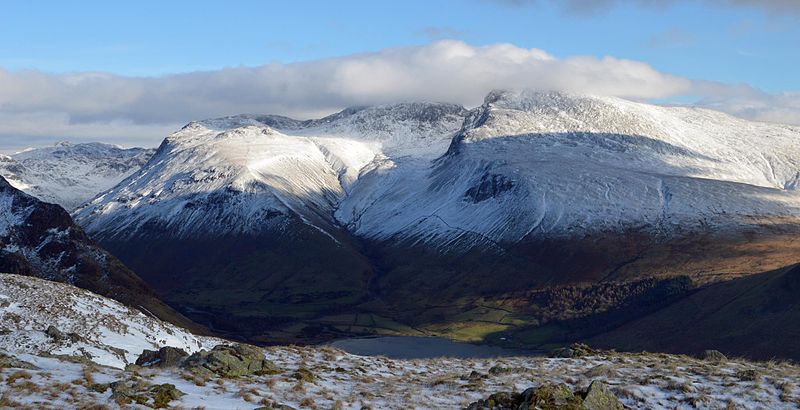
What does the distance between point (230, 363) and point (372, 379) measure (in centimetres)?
743

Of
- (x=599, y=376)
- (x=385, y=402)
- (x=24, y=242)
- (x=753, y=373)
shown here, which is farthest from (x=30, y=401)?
(x=24, y=242)

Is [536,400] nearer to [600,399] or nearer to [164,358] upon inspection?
[600,399]

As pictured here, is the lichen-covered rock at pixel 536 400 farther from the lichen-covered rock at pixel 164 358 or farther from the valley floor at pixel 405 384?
the lichen-covered rock at pixel 164 358

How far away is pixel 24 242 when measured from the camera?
7859 inches

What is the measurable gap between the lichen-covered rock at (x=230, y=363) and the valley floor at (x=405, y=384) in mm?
906

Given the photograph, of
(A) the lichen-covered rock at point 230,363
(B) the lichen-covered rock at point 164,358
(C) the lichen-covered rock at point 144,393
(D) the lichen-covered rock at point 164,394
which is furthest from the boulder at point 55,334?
(D) the lichen-covered rock at point 164,394

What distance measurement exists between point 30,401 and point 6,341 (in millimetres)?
21745

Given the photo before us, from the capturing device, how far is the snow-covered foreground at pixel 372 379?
3631 centimetres

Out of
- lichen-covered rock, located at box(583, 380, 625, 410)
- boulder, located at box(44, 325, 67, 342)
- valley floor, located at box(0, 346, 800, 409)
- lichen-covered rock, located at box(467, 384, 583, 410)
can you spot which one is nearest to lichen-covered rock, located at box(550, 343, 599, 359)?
valley floor, located at box(0, 346, 800, 409)

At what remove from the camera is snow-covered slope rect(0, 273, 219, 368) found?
54.0 metres

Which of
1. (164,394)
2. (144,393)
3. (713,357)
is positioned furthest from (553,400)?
(713,357)

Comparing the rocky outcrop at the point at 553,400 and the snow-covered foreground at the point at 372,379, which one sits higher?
the rocky outcrop at the point at 553,400

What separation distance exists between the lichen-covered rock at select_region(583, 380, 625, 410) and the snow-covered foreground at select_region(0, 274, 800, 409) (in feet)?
5.56

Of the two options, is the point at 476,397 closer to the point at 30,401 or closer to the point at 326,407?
the point at 326,407
